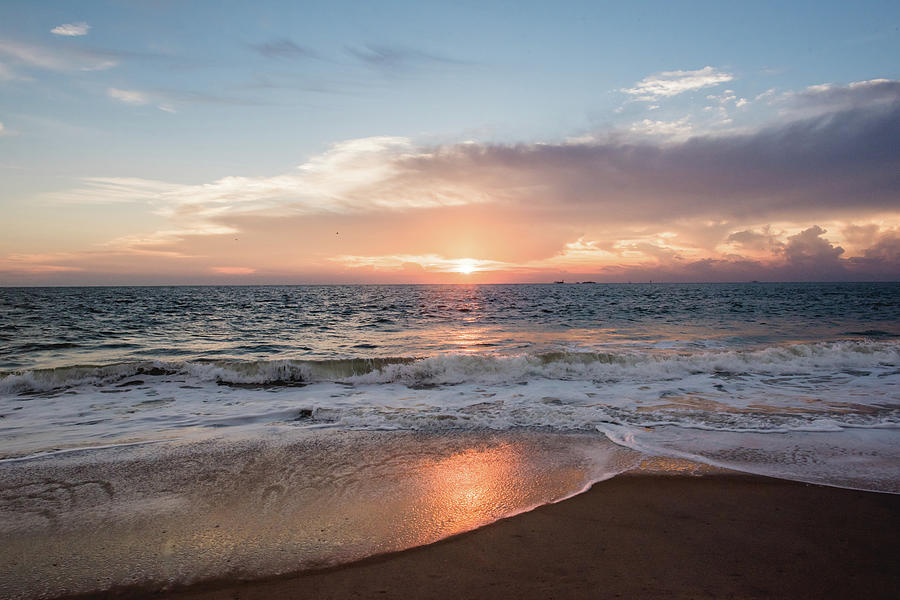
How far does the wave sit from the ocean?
0.07m

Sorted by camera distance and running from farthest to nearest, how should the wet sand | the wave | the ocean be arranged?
the wave < the ocean < the wet sand

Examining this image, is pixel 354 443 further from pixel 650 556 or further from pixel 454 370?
pixel 454 370

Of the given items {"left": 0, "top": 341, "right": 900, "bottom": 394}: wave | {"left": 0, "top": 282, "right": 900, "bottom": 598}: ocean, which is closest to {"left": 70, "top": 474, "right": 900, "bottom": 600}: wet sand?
{"left": 0, "top": 282, "right": 900, "bottom": 598}: ocean

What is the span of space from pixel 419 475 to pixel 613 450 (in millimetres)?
2544

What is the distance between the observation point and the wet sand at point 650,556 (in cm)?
309

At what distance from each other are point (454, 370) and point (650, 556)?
9.07m

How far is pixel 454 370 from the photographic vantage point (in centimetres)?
1246

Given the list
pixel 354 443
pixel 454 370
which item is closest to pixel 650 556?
pixel 354 443

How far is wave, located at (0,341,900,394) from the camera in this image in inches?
460

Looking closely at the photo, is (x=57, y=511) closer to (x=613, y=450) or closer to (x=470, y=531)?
(x=470, y=531)

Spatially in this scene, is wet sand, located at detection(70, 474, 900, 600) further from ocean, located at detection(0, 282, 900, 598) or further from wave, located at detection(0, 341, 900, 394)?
wave, located at detection(0, 341, 900, 394)

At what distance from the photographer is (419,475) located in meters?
5.23

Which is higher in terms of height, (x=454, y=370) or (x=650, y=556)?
(x=650, y=556)

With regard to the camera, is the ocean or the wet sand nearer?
the wet sand
